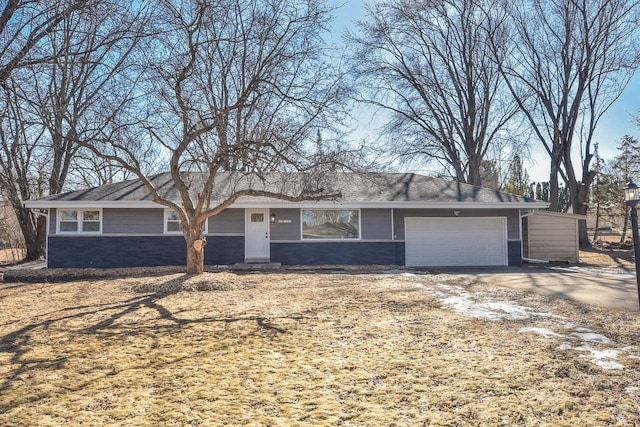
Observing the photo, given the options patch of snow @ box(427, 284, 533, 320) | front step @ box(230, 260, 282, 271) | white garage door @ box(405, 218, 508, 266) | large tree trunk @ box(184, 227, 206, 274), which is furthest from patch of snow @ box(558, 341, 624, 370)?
white garage door @ box(405, 218, 508, 266)

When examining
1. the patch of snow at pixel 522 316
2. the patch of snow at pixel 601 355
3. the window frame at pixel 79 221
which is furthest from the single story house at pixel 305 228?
the patch of snow at pixel 601 355

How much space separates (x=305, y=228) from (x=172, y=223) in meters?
4.61

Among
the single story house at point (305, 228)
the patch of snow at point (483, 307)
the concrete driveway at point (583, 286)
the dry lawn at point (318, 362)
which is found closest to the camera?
the dry lawn at point (318, 362)

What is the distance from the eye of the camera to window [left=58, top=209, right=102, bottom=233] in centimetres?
1454

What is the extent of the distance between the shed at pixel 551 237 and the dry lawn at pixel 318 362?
11.2m

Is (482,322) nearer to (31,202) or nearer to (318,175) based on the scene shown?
(318,175)

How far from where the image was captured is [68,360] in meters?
4.25

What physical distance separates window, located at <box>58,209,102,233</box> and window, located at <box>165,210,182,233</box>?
223cm

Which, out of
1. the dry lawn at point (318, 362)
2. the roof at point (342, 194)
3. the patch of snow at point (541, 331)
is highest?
the roof at point (342, 194)

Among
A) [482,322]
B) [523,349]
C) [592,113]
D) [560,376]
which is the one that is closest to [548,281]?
[482,322]

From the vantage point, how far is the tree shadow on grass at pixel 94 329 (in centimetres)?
376

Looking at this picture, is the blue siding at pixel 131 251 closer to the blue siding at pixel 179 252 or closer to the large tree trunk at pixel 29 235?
the blue siding at pixel 179 252

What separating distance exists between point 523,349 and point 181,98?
7945 mm

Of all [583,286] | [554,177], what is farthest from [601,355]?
[554,177]
